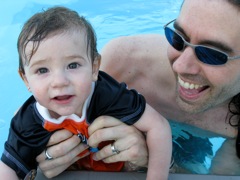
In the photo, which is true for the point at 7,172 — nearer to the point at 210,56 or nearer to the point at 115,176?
the point at 115,176

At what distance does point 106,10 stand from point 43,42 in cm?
430

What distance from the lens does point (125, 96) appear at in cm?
181

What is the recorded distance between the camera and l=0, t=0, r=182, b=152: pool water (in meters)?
4.57

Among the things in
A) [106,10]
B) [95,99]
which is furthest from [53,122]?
[106,10]

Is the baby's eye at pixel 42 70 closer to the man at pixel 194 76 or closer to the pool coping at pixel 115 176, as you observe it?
the man at pixel 194 76

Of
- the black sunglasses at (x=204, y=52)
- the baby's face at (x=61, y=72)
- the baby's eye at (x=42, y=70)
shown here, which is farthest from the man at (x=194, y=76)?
the baby's eye at (x=42, y=70)

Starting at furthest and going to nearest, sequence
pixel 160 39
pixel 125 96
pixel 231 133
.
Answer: pixel 160 39 → pixel 231 133 → pixel 125 96

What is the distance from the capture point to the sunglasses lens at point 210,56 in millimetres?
1951

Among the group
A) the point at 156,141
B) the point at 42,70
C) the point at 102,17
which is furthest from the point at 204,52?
the point at 102,17

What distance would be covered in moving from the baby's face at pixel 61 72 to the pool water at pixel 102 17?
280 cm

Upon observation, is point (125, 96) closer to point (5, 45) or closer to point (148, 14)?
point (5, 45)

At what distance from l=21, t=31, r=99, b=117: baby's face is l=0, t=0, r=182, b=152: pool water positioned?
2.80 metres

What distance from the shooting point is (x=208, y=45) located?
1.97 m

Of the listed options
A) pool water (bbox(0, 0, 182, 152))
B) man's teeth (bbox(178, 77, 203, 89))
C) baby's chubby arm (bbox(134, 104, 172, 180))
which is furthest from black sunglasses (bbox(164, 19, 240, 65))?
pool water (bbox(0, 0, 182, 152))
